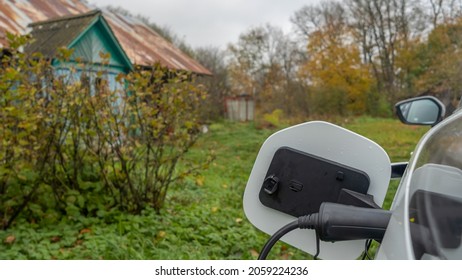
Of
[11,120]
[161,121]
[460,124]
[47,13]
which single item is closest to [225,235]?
[161,121]

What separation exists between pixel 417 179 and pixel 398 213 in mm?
116

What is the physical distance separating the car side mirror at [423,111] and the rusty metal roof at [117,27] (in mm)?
5811

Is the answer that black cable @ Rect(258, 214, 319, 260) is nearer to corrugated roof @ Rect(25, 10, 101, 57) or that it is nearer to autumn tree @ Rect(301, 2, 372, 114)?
corrugated roof @ Rect(25, 10, 101, 57)

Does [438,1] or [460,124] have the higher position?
[438,1]

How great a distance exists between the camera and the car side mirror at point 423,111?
2039 mm

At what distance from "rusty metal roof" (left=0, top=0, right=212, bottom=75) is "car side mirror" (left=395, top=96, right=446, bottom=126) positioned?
5811 millimetres

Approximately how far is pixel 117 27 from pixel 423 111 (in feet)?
40.8

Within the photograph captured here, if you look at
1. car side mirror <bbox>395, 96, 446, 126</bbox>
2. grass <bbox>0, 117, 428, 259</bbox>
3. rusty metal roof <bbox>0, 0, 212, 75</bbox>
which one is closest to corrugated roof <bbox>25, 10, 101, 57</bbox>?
rusty metal roof <bbox>0, 0, 212, 75</bbox>

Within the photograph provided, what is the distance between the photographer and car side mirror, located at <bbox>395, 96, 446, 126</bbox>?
6.69 feet

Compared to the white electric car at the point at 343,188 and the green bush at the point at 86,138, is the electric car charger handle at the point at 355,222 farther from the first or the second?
the green bush at the point at 86,138

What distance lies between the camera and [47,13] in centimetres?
1091

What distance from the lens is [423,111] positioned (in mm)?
2086

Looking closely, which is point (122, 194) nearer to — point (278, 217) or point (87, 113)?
point (87, 113)

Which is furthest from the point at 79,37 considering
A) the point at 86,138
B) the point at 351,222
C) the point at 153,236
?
the point at 351,222
